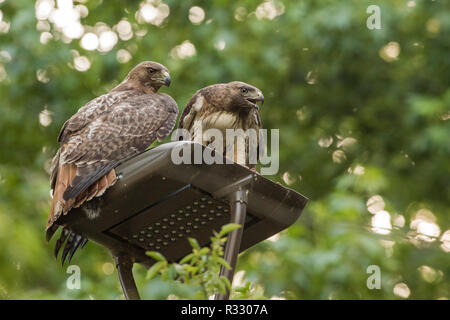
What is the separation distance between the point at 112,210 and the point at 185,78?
4.97 m

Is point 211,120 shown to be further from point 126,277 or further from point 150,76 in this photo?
point 126,277

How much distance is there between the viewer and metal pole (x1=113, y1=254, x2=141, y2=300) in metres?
3.24

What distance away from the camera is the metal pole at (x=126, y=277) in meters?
3.24

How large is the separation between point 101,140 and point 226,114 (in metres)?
1.09

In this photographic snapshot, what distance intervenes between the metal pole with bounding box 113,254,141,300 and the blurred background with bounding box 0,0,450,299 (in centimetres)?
288

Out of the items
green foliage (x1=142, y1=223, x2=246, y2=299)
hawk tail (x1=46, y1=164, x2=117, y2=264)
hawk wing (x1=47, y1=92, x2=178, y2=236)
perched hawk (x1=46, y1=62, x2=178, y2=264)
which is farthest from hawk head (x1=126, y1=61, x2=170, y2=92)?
green foliage (x1=142, y1=223, x2=246, y2=299)

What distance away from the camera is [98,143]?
3.48 metres

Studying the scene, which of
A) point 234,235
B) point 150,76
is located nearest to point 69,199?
point 234,235

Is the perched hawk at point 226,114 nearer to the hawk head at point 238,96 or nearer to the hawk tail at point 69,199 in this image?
the hawk head at point 238,96

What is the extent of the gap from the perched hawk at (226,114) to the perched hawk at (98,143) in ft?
1.34

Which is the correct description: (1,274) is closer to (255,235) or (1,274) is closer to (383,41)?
(255,235)

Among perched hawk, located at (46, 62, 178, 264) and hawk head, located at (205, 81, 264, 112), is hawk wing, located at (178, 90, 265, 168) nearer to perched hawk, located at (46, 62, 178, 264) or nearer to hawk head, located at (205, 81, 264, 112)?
hawk head, located at (205, 81, 264, 112)

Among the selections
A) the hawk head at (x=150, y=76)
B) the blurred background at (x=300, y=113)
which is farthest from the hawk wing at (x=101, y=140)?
the blurred background at (x=300, y=113)
